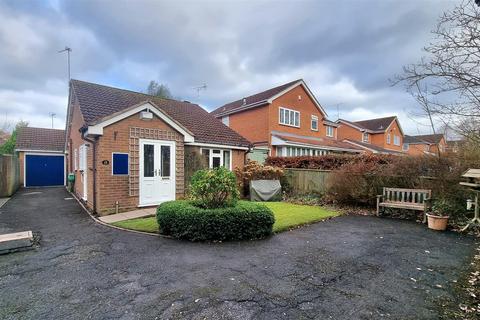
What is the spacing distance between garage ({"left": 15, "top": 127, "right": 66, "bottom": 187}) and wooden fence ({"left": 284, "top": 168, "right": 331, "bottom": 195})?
763 inches

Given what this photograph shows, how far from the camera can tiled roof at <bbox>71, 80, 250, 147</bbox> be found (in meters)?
11.2

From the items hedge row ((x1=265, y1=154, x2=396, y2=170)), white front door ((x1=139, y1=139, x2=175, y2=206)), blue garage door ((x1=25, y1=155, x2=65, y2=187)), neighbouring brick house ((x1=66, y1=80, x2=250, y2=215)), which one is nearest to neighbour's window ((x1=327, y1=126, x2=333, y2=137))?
hedge row ((x1=265, y1=154, x2=396, y2=170))

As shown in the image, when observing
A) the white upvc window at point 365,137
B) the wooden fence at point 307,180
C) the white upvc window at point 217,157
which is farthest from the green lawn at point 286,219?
the white upvc window at point 365,137

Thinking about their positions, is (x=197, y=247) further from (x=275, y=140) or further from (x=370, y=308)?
(x=275, y=140)

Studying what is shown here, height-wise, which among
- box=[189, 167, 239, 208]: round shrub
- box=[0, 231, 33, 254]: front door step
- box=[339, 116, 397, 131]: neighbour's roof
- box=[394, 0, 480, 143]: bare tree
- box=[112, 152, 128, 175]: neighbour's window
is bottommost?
box=[0, 231, 33, 254]: front door step

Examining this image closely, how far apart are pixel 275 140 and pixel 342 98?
71.2ft

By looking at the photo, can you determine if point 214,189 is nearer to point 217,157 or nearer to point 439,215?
point 217,157

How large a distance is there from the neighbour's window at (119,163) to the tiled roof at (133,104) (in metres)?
1.78

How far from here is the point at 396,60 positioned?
6367 millimetres

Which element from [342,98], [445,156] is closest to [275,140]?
[445,156]

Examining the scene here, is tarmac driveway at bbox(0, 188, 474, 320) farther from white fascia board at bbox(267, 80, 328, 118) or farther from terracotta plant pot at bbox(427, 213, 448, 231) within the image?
white fascia board at bbox(267, 80, 328, 118)

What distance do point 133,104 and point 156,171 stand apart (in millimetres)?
4553

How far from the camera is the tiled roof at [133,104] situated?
11180 mm

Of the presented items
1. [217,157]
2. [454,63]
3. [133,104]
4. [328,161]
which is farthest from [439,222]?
[133,104]
